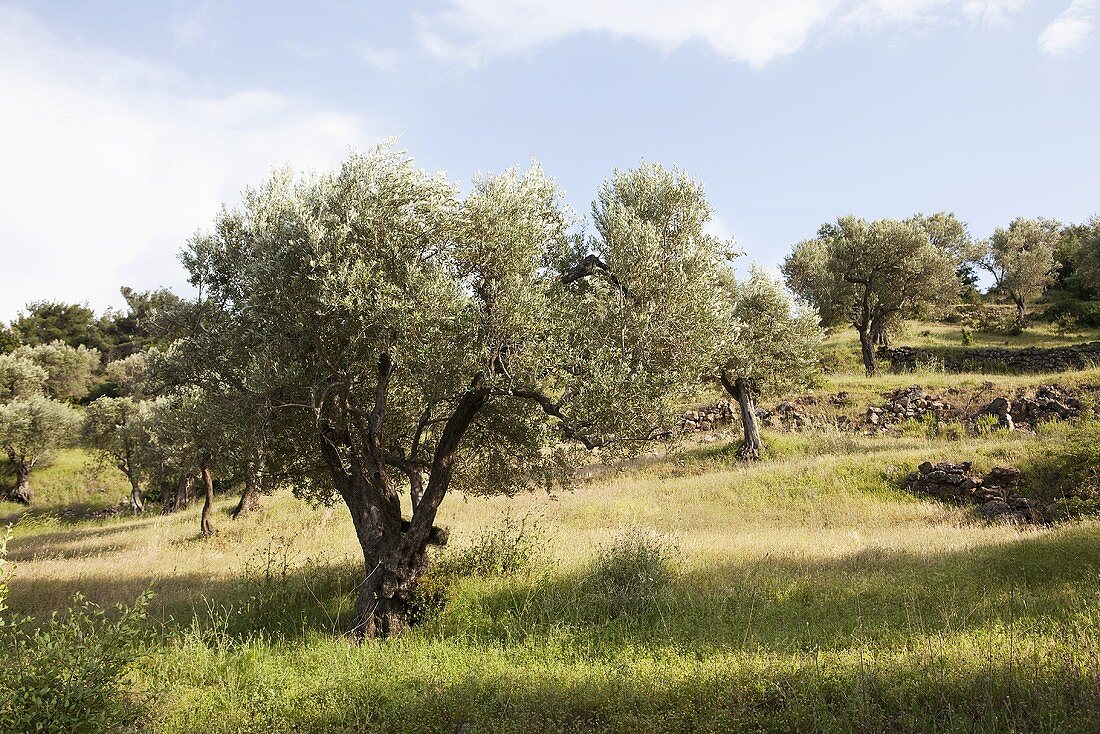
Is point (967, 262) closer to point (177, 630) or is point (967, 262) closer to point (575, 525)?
point (575, 525)

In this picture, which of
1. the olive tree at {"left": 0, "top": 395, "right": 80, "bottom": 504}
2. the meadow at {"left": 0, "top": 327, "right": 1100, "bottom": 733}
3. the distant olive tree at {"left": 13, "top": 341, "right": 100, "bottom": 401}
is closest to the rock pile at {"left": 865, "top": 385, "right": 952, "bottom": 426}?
→ the meadow at {"left": 0, "top": 327, "right": 1100, "bottom": 733}

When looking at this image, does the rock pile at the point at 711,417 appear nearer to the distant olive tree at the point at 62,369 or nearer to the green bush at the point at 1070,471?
the green bush at the point at 1070,471

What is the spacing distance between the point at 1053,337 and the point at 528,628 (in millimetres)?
62835

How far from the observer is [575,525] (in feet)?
77.3

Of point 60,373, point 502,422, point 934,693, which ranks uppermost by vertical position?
point 60,373

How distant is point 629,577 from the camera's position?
13234 mm

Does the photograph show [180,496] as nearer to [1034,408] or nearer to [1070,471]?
[1070,471]

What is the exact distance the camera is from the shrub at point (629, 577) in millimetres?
12234

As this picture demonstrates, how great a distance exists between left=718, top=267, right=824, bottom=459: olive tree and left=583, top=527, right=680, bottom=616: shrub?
66.7ft

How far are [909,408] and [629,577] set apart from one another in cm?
3024

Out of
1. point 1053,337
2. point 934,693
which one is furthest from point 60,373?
point 1053,337

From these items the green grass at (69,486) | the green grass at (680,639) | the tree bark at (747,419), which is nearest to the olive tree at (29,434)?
the green grass at (69,486)

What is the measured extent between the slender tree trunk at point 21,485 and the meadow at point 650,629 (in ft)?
104

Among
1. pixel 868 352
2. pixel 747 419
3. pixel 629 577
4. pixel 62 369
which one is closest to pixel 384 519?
pixel 629 577
